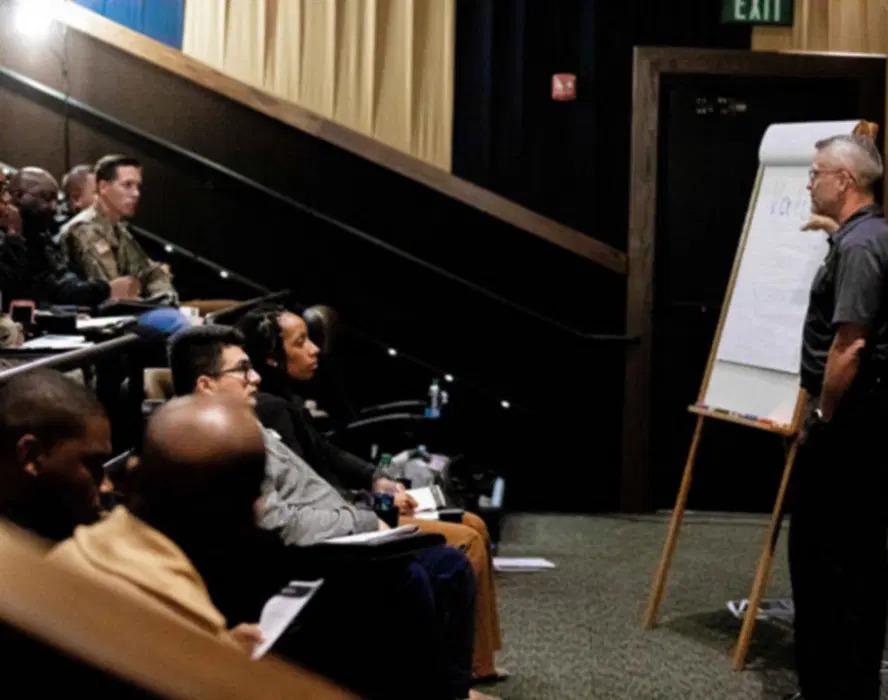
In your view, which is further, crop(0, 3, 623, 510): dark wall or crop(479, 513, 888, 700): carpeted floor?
crop(0, 3, 623, 510): dark wall

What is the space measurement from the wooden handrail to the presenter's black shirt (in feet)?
10.0

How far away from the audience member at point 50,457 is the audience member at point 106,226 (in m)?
3.27

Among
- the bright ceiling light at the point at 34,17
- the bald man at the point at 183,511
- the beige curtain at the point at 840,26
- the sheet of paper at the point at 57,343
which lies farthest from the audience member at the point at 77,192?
the bald man at the point at 183,511

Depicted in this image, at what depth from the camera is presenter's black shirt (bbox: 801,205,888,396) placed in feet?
11.5

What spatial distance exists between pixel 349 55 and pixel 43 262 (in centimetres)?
195

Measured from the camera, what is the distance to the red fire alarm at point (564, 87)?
6629 mm

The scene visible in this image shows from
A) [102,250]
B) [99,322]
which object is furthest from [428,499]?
[102,250]

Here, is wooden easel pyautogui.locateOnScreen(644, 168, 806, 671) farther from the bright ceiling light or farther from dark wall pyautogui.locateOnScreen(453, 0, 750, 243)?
the bright ceiling light

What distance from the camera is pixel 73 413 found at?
2.16 meters

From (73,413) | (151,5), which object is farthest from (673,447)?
(73,413)

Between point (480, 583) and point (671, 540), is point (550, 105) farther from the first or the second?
point (480, 583)

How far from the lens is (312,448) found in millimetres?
4094

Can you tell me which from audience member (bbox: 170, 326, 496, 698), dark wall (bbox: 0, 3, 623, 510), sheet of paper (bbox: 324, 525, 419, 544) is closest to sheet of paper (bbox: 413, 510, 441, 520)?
audience member (bbox: 170, 326, 496, 698)

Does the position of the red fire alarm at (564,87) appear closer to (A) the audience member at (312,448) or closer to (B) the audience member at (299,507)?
(A) the audience member at (312,448)
